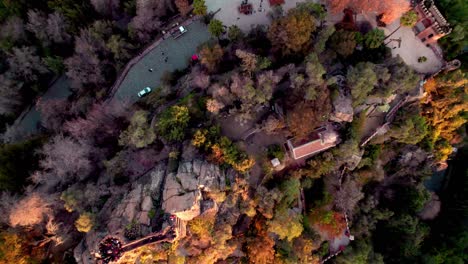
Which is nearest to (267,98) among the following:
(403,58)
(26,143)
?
(403,58)

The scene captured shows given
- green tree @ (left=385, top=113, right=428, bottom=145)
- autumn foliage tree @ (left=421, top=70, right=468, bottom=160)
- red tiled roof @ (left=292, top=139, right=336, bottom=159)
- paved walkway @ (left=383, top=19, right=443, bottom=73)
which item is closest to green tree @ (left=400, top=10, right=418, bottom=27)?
paved walkway @ (left=383, top=19, right=443, bottom=73)

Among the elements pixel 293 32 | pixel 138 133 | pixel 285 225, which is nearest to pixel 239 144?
pixel 285 225

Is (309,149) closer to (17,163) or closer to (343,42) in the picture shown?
(343,42)

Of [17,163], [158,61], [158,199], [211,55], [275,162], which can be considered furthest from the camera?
[158,61]

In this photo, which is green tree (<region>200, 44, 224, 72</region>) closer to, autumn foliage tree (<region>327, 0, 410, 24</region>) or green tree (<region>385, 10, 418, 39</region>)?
autumn foliage tree (<region>327, 0, 410, 24</region>)

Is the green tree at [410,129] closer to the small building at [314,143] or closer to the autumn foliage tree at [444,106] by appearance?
the autumn foliage tree at [444,106]

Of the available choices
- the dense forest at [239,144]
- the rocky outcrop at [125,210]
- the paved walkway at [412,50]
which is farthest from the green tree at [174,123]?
the paved walkway at [412,50]

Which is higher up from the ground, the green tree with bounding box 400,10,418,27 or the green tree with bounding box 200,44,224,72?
the green tree with bounding box 200,44,224,72
